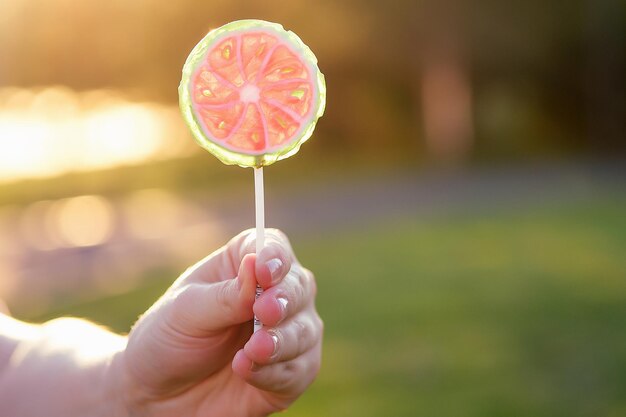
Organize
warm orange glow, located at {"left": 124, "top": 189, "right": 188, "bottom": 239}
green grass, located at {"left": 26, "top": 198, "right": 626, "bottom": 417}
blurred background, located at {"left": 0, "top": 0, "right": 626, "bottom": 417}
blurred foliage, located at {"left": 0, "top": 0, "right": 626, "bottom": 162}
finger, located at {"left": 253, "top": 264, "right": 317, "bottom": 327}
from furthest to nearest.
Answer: blurred foliage, located at {"left": 0, "top": 0, "right": 626, "bottom": 162} → warm orange glow, located at {"left": 124, "top": 189, "right": 188, "bottom": 239} → blurred background, located at {"left": 0, "top": 0, "right": 626, "bottom": 417} → green grass, located at {"left": 26, "top": 198, "right": 626, "bottom": 417} → finger, located at {"left": 253, "top": 264, "right": 317, "bottom": 327}

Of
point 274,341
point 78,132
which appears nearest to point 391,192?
point 274,341

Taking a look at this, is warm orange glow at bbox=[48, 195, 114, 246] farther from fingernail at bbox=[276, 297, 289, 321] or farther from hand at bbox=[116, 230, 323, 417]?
fingernail at bbox=[276, 297, 289, 321]

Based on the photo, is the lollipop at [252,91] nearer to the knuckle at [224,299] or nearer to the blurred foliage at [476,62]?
the knuckle at [224,299]

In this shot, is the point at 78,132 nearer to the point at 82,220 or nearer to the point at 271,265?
the point at 82,220

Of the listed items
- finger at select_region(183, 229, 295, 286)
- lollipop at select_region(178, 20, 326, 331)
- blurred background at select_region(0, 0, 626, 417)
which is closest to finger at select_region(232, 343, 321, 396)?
finger at select_region(183, 229, 295, 286)

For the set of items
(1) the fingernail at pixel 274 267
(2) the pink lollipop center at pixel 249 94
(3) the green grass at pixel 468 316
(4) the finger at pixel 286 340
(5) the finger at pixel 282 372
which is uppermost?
(2) the pink lollipop center at pixel 249 94

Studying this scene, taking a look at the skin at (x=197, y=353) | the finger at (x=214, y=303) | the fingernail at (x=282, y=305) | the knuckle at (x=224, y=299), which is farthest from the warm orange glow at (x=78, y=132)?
the fingernail at (x=282, y=305)
